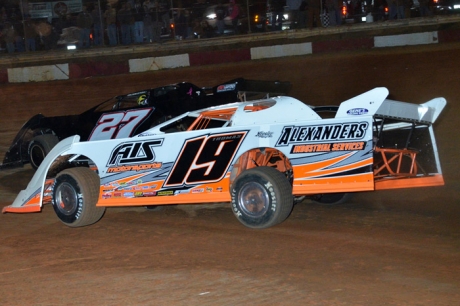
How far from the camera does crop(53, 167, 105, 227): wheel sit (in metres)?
7.22

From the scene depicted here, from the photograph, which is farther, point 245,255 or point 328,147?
point 328,147

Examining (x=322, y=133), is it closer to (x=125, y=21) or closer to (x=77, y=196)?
(x=77, y=196)

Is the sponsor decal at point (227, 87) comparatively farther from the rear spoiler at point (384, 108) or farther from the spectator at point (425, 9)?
the spectator at point (425, 9)

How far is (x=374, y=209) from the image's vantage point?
23.7ft

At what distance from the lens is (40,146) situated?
10633 mm

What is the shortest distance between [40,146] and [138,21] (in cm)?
1199

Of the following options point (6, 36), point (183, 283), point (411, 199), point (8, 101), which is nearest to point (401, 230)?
point (411, 199)

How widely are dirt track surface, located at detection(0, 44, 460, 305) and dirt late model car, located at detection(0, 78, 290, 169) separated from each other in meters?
1.09

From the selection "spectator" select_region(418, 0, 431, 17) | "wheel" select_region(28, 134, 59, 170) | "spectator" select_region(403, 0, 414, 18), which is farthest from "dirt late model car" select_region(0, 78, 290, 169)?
"spectator" select_region(418, 0, 431, 17)

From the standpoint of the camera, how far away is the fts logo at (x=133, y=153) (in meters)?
6.93

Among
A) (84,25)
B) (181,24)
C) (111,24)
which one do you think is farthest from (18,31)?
(181,24)

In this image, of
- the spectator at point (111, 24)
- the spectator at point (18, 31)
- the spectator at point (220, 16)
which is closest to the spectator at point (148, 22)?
the spectator at point (111, 24)

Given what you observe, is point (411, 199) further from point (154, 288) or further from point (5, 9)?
point (5, 9)

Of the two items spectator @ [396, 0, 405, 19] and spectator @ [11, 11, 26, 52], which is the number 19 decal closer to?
spectator @ [396, 0, 405, 19]
